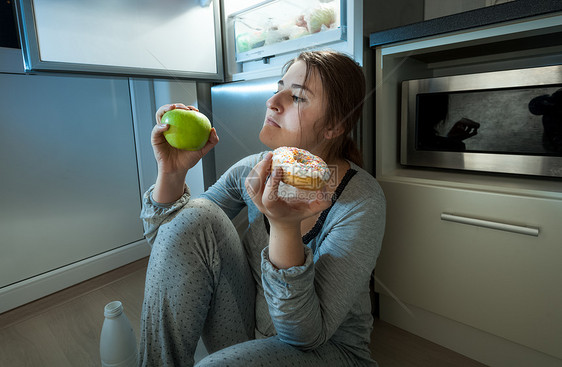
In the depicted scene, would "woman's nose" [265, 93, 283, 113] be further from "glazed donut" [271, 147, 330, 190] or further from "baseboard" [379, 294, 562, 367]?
"baseboard" [379, 294, 562, 367]

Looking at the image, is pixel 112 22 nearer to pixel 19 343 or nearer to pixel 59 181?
pixel 59 181

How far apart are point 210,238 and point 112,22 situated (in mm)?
730

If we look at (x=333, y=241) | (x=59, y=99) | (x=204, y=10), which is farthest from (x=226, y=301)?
(x=59, y=99)

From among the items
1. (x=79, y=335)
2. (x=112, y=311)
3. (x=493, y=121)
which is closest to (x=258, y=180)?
(x=112, y=311)

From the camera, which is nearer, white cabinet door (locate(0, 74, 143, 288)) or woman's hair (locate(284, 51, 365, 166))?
woman's hair (locate(284, 51, 365, 166))

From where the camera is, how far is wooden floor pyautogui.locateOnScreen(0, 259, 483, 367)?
3.56 feet

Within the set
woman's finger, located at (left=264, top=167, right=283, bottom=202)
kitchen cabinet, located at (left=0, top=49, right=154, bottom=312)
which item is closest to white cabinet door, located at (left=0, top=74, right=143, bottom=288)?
kitchen cabinet, located at (left=0, top=49, right=154, bottom=312)

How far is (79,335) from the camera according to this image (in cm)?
122

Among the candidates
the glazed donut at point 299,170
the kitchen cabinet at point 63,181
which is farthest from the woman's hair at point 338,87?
the kitchen cabinet at point 63,181

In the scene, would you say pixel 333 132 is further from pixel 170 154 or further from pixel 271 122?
pixel 170 154

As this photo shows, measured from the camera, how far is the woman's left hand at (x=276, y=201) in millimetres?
558

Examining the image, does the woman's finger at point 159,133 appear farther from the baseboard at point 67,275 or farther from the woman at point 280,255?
the baseboard at point 67,275

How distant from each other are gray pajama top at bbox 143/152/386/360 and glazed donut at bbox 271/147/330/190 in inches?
4.9

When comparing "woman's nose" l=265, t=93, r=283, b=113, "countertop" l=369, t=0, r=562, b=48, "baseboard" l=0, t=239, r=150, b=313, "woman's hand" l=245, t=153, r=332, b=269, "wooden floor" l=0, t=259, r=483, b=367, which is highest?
"countertop" l=369, t=0, r=562, b=48
